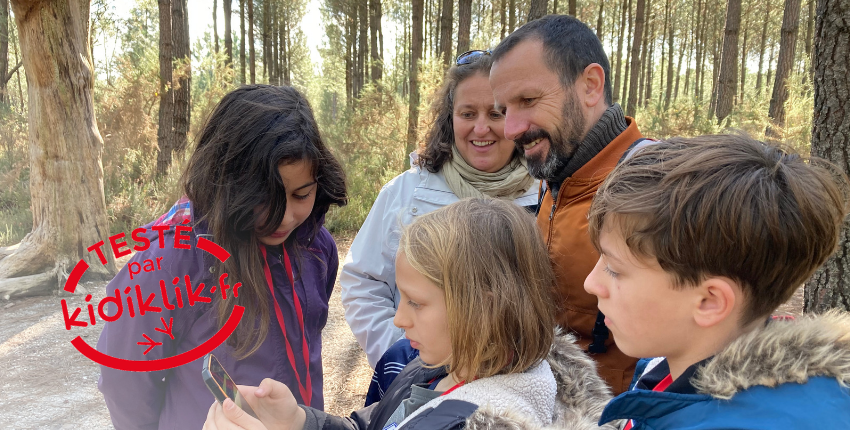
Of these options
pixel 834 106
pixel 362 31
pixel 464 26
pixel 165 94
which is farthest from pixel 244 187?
pixel 362 31

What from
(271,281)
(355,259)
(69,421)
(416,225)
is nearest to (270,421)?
(271,281)

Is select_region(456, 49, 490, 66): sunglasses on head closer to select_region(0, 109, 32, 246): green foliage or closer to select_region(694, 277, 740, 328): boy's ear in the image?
select_region(694, 277, 740, 328): boy's ear

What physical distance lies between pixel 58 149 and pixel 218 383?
492cm

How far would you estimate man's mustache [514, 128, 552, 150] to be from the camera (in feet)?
5.60

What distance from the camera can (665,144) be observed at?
0.97 m

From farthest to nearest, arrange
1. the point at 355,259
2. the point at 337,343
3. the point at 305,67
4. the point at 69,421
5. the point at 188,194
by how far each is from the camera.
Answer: the point at 305,67 → the point at 337,343 → the point at 69,421 → the point at 355,259 → the point at 188,194

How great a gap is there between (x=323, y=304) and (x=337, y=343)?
116 inches

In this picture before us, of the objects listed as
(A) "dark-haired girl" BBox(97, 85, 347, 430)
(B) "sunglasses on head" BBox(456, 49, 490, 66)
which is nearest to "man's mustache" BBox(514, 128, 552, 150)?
(B) "sunglasses on head" BBox(456, 49, 490, 66)

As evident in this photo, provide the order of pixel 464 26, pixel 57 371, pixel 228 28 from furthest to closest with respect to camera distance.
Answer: pixel 228 28 → pixel 464 26 → pixel 57 371

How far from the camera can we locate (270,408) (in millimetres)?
1251

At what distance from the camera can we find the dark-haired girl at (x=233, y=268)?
135 cm

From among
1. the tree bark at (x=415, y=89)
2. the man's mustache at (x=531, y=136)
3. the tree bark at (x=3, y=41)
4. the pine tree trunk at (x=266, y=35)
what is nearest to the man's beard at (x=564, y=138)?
the man's mustache at (x=531, y=136)

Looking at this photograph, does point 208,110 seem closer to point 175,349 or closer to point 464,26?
point 464,26

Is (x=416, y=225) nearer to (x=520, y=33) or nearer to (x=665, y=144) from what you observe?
(x=665, y=144)
